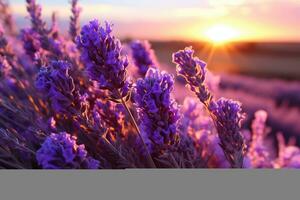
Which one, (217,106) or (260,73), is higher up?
(217,106)

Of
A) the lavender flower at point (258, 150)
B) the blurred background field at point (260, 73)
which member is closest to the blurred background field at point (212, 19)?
the blurred background field at point (260, 73)

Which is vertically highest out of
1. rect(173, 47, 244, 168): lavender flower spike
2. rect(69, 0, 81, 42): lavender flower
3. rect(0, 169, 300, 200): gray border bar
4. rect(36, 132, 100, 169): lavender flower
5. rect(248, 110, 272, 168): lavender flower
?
rect(69, 0, 81, 42): lavender flower

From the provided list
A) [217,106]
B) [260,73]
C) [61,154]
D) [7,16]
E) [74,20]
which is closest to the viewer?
[61,154]

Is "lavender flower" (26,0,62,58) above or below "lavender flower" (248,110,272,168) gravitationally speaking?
above

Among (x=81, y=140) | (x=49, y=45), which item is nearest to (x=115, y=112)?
(x=81, y=140)

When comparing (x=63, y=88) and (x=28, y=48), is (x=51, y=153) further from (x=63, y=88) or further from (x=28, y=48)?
(x=28, y=48)

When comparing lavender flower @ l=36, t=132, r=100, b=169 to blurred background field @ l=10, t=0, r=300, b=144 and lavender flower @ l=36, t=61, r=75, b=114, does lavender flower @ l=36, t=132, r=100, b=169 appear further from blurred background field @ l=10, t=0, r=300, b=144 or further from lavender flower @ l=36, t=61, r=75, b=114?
blurred background field @ l=10, t=0, r=300, b=144

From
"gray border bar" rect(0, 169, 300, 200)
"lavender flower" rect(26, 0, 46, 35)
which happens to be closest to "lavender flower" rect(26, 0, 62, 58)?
"lavender flower" rect(26, 0, 46, 35)

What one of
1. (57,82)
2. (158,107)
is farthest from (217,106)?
(57,82)

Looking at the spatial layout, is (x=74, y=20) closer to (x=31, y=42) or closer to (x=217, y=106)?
(x=31, y=42)
